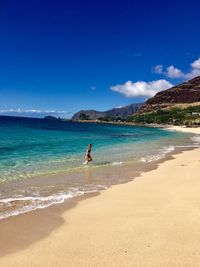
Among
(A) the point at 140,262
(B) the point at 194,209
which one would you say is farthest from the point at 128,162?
(A) the point at 140,262

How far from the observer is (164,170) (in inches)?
799

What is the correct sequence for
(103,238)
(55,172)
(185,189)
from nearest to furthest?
1. (103,238)
2. (185,189)
3. (55,172)

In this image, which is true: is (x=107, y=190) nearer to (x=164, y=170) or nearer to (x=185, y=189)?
(x=185, y=189)

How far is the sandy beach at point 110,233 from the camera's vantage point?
715 cm

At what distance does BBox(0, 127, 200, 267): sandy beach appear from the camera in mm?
7152

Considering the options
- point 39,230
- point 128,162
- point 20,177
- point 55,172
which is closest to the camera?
point 39,230

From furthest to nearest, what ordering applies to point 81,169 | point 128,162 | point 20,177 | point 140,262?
point 128,162 → point 81,169 → point 20,177 → point 140,262

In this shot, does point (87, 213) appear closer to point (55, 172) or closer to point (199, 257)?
point (199, 257)

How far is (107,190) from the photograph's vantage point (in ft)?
47.0

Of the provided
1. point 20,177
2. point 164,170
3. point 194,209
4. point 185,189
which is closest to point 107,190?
point 185,189

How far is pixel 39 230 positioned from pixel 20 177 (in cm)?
878

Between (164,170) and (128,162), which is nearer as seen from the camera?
(164,170)

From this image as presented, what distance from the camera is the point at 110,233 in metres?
8.70

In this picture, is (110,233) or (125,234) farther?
(110,233)
